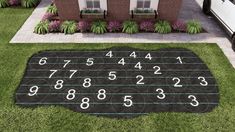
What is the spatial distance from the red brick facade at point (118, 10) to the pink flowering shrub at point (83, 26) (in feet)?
1.18

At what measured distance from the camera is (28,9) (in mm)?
19281

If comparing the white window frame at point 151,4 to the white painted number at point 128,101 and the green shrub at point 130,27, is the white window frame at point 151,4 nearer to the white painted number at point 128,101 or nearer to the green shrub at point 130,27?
the green shrub at point 130,27

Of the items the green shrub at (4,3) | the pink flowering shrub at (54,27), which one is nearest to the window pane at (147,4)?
the pink flowering shrub at (54,27)

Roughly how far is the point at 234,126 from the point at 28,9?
1594cm

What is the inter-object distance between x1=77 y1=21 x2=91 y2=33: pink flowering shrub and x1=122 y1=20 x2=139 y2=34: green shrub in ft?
7.39

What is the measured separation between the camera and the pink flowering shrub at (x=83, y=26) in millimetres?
16234

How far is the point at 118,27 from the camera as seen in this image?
16328 millimetres

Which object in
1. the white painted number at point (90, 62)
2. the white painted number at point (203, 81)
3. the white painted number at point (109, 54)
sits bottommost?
the white painted number at point (203, 81)

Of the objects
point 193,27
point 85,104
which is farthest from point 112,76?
point 193,27

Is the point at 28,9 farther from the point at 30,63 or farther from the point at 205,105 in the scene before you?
the point at 205,105

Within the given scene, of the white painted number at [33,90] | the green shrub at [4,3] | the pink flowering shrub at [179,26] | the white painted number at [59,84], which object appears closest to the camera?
the white painted number at [33,90]

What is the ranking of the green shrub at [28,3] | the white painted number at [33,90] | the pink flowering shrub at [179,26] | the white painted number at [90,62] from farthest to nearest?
the green shrub at [28,3] < the pink flowering shrub at [179,26] < the white painted number at [90,62] < the white painted number at [33,90]

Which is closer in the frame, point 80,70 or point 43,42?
point 80,70

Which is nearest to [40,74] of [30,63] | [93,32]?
[30,63]
